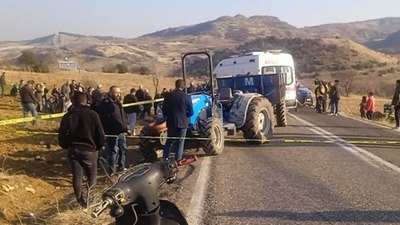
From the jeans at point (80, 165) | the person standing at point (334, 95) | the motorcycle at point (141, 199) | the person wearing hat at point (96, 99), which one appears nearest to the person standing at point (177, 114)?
the person wearing hat at point (96, 99)

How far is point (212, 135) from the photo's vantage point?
413 inches

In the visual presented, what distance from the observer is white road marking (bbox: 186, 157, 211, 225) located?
5.78m

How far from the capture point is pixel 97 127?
7.15 meters

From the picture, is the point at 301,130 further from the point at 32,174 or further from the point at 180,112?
the point at 32,174

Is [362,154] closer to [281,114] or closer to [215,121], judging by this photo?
[215,121]

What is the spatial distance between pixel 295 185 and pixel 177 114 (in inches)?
111

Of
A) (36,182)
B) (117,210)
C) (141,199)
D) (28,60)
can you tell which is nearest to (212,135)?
(36,182)

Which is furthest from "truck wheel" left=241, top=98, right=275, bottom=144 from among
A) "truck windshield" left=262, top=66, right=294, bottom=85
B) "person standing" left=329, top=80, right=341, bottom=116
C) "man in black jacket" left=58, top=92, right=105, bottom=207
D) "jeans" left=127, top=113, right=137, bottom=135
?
"person standing" left=329, top=80, right=341, bottom=116

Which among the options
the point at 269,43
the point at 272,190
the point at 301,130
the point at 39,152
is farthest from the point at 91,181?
the point at 269,43

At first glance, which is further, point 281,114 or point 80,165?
point 281,114

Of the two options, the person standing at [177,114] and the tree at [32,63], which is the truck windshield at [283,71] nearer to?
the person standing at [177,114]

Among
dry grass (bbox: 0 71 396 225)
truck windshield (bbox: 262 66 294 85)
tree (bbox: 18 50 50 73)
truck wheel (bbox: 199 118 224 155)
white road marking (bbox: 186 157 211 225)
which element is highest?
tree (bbox: 18 50 50 73)

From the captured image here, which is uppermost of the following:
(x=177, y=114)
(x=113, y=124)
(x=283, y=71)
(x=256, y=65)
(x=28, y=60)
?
(x=28, y=60)

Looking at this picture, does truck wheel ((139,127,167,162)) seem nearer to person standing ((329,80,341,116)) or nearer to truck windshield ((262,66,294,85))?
truck windshield ((262,66,294,85))
